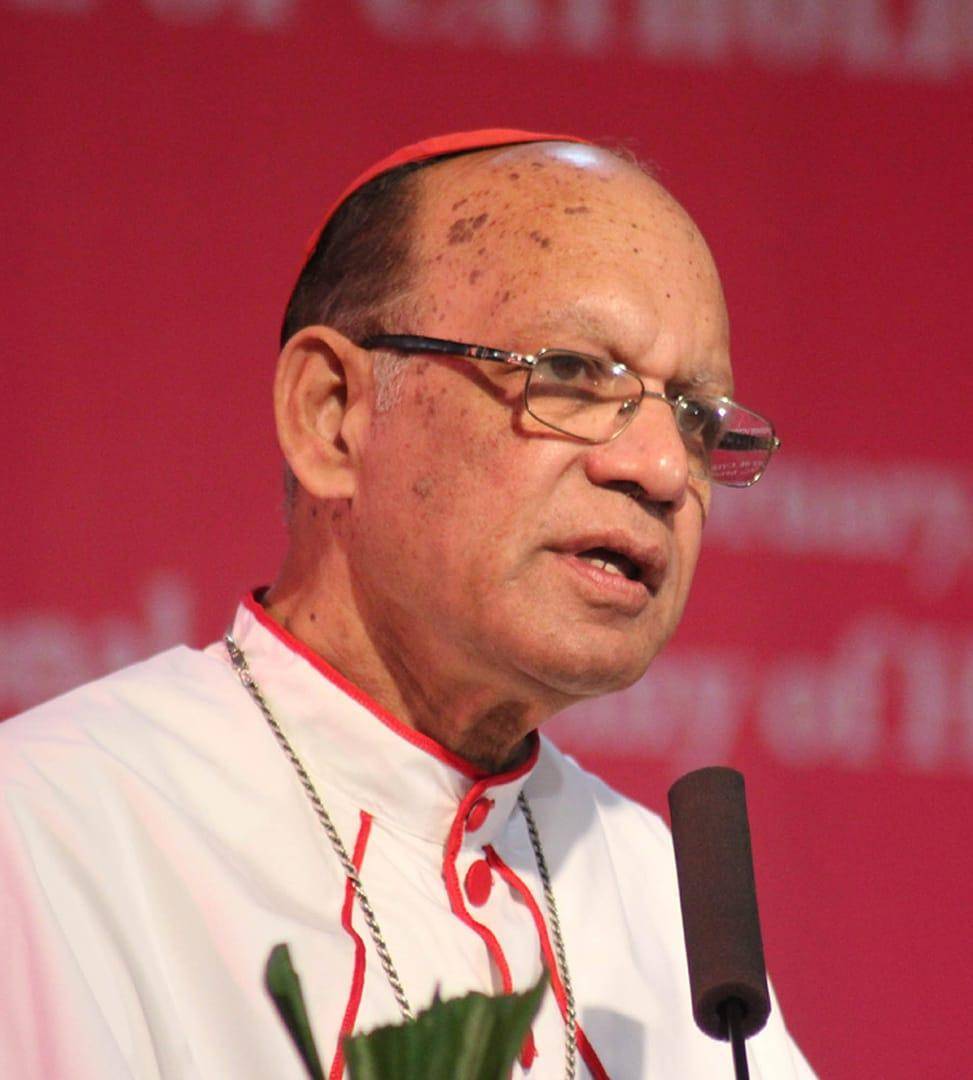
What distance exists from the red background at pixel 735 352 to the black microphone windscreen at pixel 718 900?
1.45 metres

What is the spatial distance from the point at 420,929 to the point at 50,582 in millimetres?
1220

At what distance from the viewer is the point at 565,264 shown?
6.80ft

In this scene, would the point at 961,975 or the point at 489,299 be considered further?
the point at 961,975

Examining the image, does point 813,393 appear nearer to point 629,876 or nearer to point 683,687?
point 683,687

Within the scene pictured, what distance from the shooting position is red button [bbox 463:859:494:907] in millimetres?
2146

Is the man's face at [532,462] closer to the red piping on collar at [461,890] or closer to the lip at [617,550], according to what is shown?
the lip at [617,550]

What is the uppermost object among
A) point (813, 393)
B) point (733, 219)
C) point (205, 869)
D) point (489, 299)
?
point (733, 219)

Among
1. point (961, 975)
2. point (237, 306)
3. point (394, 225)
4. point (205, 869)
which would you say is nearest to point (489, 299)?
point (394, 225)

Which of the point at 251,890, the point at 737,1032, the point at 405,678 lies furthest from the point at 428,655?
the point at 737,1032

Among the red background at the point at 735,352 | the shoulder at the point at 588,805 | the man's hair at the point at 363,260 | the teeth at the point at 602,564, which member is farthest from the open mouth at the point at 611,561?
the red background at the point at 735,352

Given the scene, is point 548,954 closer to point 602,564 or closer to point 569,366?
point 602,564

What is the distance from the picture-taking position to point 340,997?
6.37ft

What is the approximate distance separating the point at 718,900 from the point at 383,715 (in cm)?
56

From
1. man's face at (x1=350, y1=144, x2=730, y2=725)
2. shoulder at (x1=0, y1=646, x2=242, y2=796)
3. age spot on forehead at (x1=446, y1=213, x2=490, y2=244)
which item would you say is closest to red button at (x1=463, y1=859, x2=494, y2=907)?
man's face at (x1=350, y1=144, x2=730, y2=725)
